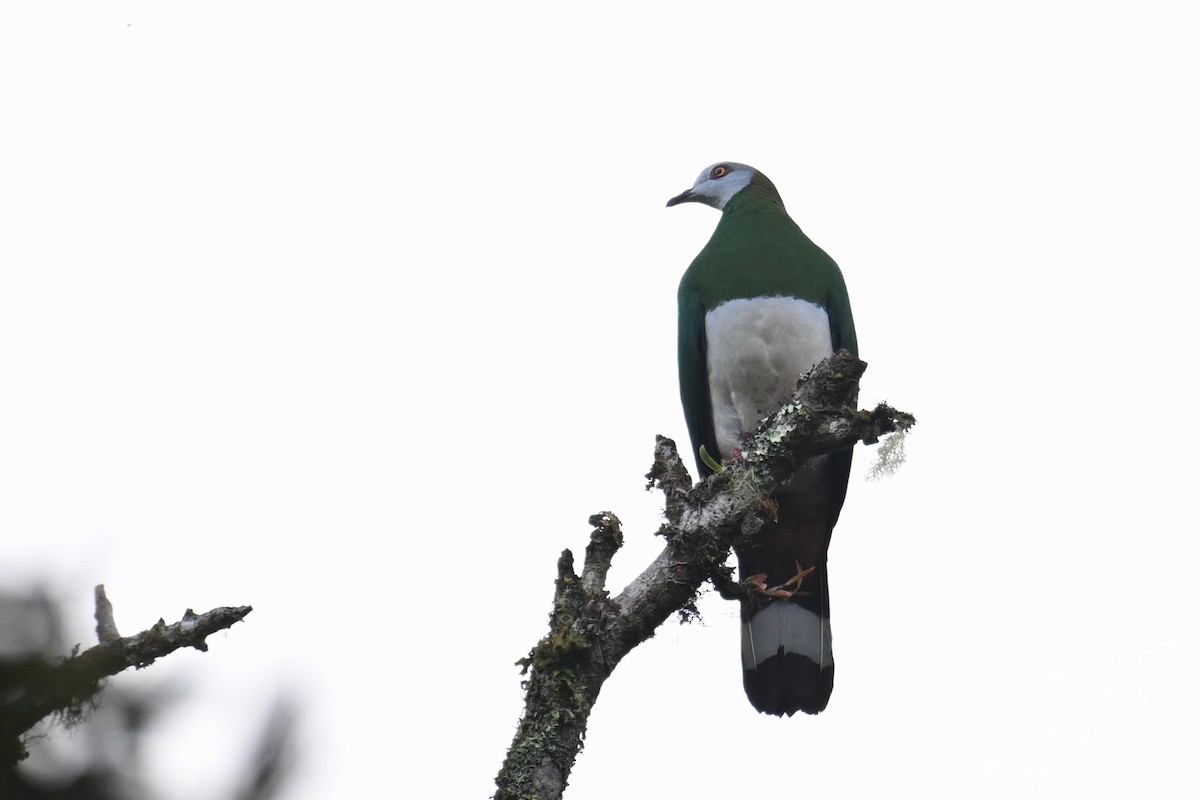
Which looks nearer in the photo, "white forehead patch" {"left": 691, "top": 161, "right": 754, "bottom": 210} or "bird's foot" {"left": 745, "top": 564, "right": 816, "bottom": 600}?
"bird's foot" {"left": 745, "top": 564, "right": 816, "bottom": 600}

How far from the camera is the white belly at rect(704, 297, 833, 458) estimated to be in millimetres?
4168

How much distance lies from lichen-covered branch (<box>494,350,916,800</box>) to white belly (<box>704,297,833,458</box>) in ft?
2.64

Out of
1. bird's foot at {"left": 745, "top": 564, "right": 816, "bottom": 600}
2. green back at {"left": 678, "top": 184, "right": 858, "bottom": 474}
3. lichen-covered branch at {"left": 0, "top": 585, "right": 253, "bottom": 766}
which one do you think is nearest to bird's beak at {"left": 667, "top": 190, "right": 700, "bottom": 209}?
green back at {"left": 678, "top": 184, "right": 858, "bottom": 474}

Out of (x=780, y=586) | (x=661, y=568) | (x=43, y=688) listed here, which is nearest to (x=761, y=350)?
(x=780, y=586)

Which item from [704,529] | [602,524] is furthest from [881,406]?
[602,524]

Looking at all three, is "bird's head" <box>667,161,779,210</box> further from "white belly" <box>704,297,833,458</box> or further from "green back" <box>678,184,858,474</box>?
"white belly" <box>704,297,833,458</box>

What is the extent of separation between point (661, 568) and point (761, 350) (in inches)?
55.2

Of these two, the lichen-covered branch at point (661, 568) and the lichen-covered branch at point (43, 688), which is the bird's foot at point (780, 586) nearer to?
the lichen-covered branch at point (661, 568)

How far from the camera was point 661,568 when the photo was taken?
9.71 feet

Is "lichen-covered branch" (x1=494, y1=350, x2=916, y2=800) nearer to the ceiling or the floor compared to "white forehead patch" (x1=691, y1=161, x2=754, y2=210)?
nearer to the floor

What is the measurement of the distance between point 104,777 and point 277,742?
0.14 m

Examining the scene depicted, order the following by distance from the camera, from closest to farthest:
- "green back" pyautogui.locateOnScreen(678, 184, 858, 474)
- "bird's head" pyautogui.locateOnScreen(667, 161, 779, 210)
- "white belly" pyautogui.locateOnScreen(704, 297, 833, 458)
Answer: "white belly" pyautogui.locateOnScreen(704, 297, 833, 458) < "green back" pyautogui.locateOnScreen(678, 184, 858, 474) < "bird's head" pyautogui.locateOnScreen(667, 161, 779, 210)

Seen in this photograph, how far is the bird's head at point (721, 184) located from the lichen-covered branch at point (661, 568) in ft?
7.07

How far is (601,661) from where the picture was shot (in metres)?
2.77
